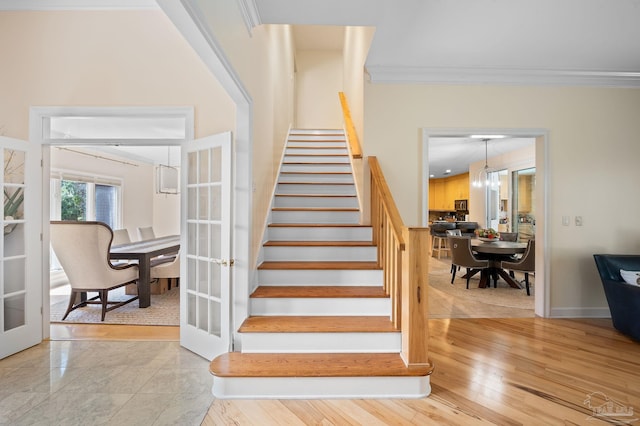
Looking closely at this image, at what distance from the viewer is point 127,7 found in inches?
114

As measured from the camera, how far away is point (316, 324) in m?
2.36

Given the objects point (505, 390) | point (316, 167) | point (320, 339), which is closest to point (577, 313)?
point (505, 390)

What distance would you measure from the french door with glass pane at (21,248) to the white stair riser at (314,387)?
2255 mm

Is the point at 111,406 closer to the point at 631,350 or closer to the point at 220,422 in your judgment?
the point at 220,422

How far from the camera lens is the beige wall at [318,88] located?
306 inches

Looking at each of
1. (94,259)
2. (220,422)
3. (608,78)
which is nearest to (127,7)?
(94,259)

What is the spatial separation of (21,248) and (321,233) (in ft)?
9.37

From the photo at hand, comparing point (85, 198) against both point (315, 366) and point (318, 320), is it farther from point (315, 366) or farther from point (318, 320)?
point (315, 366)

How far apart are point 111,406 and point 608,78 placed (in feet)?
18.1

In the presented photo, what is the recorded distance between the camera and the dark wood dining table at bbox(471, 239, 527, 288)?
187 inches

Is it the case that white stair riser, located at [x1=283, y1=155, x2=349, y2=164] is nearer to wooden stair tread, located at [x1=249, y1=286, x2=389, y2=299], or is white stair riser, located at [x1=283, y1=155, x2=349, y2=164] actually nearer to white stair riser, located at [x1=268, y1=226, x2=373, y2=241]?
white stair riser, located at [x1=268, y1=226, x2=373, y2=241]

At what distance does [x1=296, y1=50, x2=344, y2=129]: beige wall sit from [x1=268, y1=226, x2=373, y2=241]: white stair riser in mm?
4904

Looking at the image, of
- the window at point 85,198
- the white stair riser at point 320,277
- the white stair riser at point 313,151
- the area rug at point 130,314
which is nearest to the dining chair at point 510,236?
the white stair riser at point 313,151

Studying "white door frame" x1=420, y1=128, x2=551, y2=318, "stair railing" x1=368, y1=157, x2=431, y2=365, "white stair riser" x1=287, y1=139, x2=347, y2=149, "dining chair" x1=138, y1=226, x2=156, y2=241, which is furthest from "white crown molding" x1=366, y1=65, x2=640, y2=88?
"dining chair" x1=138, y1=226, x2=156, y2=241
